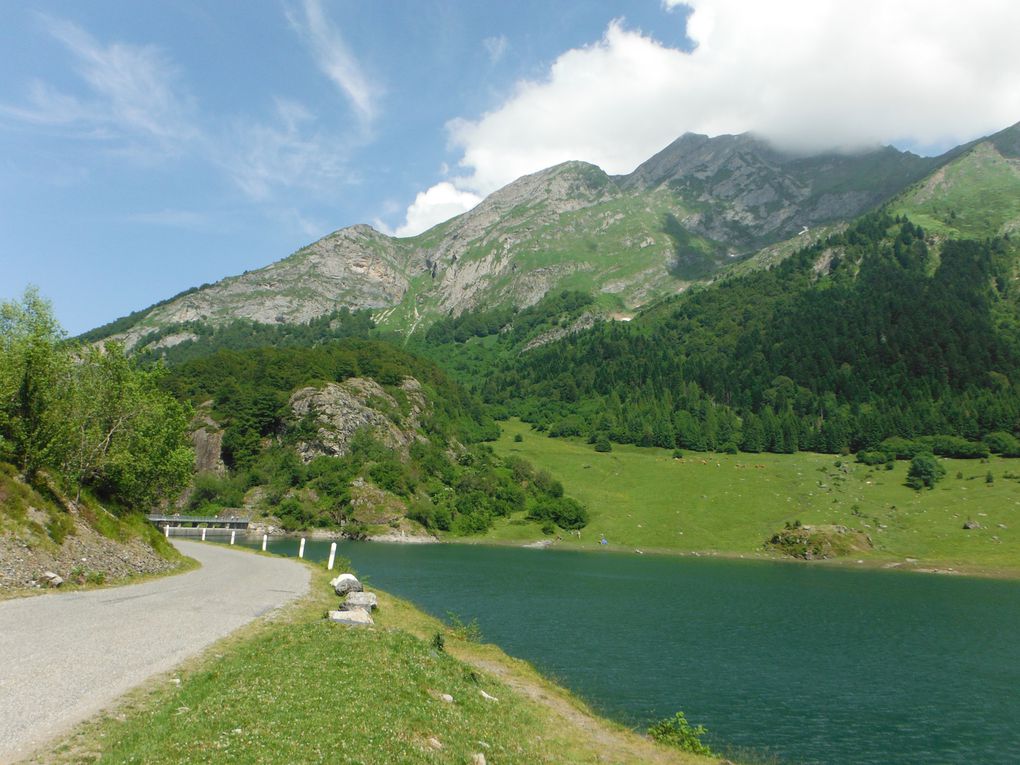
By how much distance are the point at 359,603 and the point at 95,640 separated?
553 inches

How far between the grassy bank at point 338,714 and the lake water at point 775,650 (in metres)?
8.08

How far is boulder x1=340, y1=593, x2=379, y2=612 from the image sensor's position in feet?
97.7

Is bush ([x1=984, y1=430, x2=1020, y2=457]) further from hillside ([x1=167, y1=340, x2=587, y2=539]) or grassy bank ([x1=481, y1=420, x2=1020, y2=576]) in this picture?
hillside ([x1=167, y1=340, x2=587, y2=539])

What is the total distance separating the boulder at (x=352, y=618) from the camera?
25469mm

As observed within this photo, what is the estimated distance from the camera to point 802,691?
33.8 m

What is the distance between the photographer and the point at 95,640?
18.4 metres

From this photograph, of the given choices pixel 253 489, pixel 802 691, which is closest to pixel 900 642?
pixel 802 691

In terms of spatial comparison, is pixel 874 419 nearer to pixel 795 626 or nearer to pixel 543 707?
pixel 795 626

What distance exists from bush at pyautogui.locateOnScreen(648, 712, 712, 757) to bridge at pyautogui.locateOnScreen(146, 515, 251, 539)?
117929mm

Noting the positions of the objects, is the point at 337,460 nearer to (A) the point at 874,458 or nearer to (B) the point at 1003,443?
(A) the point at 874,458

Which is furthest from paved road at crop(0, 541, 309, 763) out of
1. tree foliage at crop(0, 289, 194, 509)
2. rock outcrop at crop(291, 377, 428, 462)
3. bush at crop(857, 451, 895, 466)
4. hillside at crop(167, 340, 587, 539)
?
bush at crop(857, 451, 895, 466)

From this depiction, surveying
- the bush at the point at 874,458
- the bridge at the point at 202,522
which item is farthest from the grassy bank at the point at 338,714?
the bush at the point at 874,458

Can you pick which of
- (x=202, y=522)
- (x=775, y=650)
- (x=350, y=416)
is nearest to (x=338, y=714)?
(x=775, y=650)

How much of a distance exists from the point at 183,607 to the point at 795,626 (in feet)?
166
